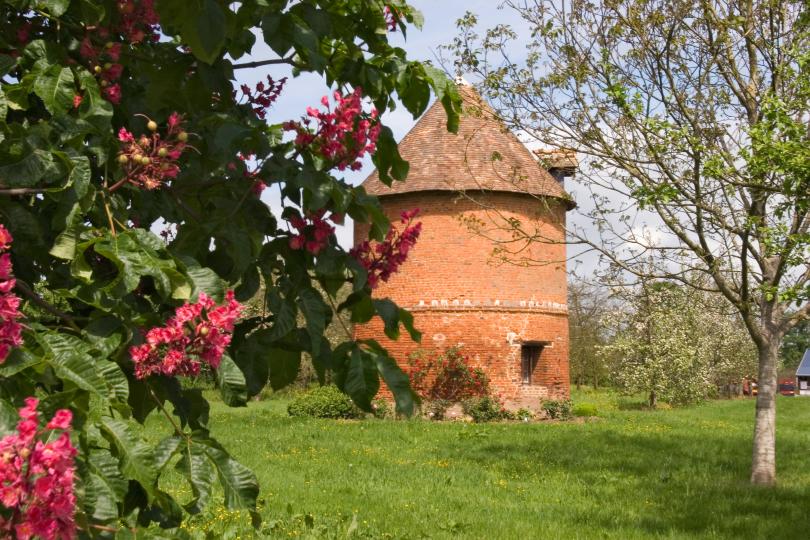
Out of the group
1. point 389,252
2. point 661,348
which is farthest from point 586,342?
point 389,252

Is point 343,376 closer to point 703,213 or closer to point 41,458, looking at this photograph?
point 41,458

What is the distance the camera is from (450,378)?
79.6 ft

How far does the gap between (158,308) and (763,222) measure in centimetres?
1081

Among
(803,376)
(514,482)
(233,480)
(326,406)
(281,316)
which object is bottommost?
(514,482)

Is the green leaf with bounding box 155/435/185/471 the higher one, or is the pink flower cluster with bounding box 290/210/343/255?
the pink flower cluster with bounding box 290/210/343/255

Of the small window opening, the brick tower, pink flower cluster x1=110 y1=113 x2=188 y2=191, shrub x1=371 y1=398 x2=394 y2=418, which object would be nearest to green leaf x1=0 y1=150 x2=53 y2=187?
pink flower cluster x1=110 y1=113 x2=188 y2=191

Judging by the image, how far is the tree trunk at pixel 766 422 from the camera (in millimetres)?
12344

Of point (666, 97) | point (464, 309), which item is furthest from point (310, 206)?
point (464, 309)

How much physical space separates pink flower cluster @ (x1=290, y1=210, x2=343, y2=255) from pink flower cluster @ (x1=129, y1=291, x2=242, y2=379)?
0.64 m

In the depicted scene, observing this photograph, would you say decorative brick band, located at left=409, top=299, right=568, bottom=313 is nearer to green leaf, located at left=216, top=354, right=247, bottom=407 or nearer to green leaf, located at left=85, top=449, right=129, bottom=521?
green leaf, located at left=216, top=354, right=247, bottom=407

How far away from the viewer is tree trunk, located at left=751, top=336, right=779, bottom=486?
1234cm

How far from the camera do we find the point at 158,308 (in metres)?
2.75

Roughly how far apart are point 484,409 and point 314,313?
21393 millimetres

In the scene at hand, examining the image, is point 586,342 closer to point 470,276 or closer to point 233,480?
→ point 470,276
